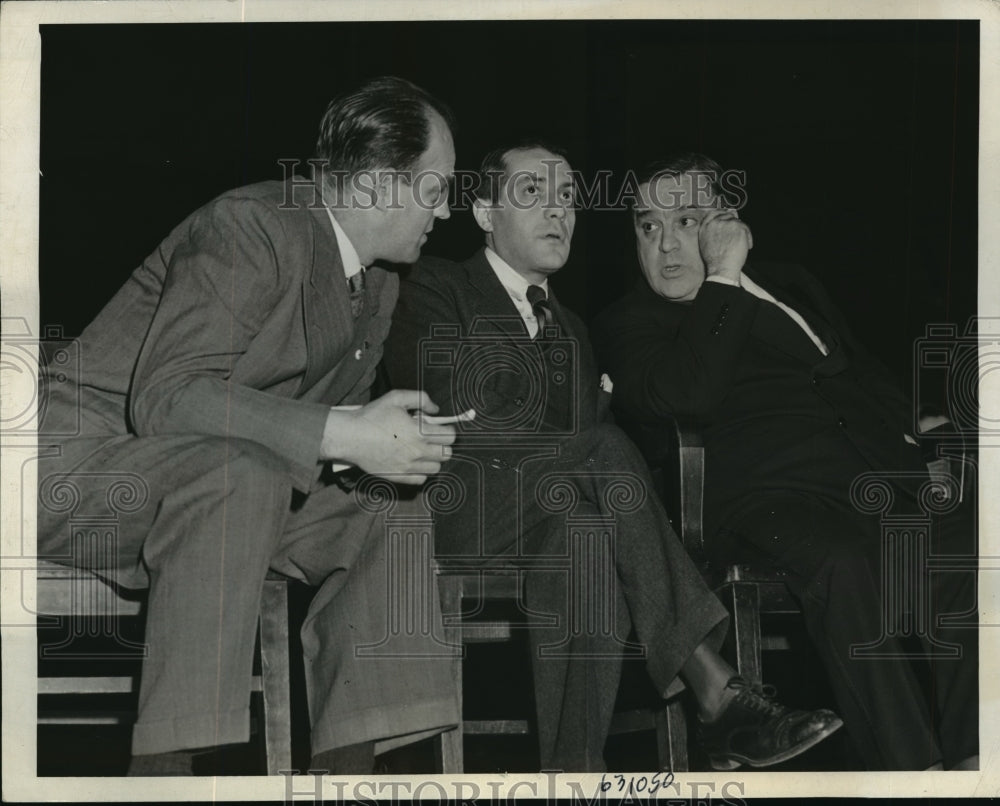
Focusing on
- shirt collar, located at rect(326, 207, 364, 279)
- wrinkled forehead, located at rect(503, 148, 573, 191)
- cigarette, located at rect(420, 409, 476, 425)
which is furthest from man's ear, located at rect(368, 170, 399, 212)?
cigarette, located at rect(420, 409, 476, 425)

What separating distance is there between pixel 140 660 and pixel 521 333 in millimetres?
1254

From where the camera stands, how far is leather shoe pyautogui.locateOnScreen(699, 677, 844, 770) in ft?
11.1

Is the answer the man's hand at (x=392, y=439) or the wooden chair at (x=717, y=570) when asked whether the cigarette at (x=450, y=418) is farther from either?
the wooden chair at (x=717, y=570)

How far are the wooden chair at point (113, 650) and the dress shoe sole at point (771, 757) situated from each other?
3.50ft

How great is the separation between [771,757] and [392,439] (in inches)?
47.3

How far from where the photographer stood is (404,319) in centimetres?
362

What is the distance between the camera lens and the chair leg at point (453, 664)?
3477mm

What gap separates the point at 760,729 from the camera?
3404 millimetres

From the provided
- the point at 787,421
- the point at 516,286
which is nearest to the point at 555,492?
the point at 516,286

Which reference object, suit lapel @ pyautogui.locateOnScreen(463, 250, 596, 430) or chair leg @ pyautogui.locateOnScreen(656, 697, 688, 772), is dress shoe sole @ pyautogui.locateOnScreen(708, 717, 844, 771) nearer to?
chair leg @ pyautogui.locateOnScreen(656, 697, 688, 772)

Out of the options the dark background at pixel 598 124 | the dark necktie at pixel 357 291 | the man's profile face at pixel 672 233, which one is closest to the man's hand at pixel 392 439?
the dark necktie at pixel 357 291

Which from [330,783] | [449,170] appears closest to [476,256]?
[449,170]

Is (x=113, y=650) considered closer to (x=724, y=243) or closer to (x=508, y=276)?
(x=508, y=276)

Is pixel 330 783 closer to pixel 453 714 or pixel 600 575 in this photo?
pixel 453 714
